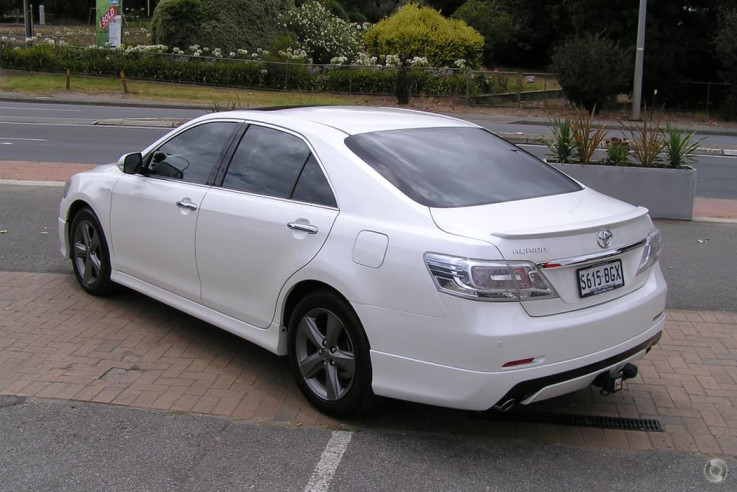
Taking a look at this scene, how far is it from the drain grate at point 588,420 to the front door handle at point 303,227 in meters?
1.47

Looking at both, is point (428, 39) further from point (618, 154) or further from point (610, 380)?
point (610, 380)

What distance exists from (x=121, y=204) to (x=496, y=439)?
3.23 m

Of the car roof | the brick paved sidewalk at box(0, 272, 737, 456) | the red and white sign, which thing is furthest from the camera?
the red and white sign

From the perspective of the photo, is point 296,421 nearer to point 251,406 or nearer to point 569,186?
point 251,406

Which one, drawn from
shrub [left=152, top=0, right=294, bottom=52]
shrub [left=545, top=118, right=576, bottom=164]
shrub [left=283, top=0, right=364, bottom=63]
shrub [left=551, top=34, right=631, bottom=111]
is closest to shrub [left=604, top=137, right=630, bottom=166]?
shrub [left=545, top=118, right=576, bottom=164]

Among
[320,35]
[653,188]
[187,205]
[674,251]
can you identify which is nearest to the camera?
[187,205]

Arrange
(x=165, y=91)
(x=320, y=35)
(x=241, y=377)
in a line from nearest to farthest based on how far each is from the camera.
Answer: (x=241, y=377)
(x=165, y=91)
(x=320, y=35)

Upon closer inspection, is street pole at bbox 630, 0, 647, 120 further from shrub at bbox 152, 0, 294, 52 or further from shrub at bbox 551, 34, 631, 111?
shrub at bbox 152, 0, 294, 52

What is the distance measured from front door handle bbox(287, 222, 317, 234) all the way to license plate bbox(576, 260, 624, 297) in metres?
1.41

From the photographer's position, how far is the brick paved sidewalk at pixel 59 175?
32.9ft

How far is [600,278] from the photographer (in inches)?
149

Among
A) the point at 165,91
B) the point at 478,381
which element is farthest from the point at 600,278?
the point at 165,91

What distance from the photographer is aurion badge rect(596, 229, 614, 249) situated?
3775 mm

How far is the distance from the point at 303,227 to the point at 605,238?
62.9 inches
